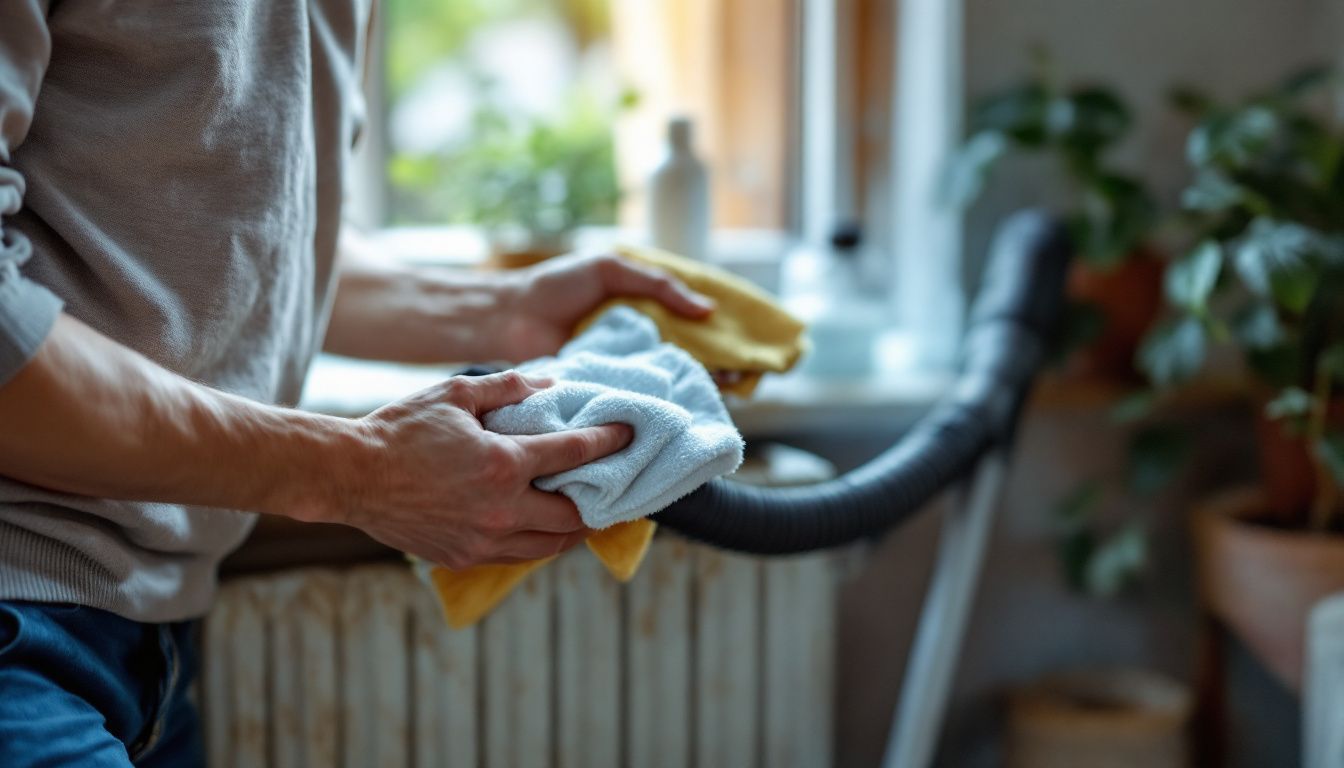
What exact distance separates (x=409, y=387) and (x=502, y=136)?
42 centimetres

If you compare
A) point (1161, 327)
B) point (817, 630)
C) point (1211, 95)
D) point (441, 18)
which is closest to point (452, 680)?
point (817, 630)

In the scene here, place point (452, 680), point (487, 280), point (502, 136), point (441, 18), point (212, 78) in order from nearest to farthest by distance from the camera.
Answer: point (212, 78), point (487, 280), point (452, 680), point (502, 136), point (441, 18)

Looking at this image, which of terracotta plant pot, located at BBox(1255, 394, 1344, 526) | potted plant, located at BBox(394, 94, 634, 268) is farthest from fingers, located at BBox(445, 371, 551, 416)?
terracotta plant pot, located at BBox(1255, 394, 1344, 526)

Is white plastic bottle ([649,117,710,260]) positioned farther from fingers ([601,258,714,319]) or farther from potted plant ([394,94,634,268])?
fingers ([601,258,714,319])

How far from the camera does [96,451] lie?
0.64m

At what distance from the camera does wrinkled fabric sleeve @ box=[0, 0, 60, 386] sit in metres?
0.60

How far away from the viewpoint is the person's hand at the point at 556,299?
0.99 meters

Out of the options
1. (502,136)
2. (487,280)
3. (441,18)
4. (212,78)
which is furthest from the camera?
(441,18)

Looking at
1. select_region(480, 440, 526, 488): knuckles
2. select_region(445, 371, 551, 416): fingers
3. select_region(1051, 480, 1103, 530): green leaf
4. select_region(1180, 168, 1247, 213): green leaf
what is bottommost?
select_region(1051, 480, 1103, 530): green leaf

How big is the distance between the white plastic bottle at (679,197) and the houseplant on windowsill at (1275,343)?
53cm

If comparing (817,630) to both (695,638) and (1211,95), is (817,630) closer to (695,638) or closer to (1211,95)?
(695,638)

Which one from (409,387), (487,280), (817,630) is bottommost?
(817,630)

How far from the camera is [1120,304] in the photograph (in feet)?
5.12

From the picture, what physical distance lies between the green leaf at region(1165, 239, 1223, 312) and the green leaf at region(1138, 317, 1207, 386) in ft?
Answer: 0.14
